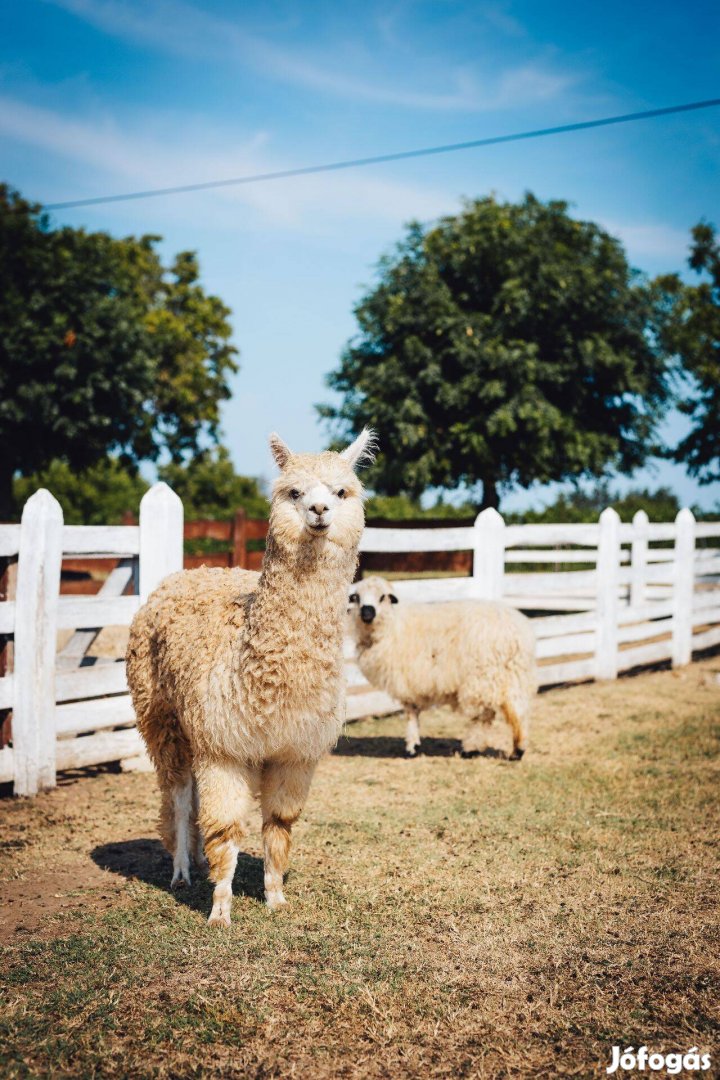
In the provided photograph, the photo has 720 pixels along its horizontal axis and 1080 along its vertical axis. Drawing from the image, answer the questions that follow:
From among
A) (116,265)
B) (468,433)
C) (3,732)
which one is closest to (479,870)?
(3,732)

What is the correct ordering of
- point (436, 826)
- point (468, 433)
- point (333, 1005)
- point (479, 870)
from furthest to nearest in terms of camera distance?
point (468, 433), point (436, 826), point (479, 870), point (333, 1005)

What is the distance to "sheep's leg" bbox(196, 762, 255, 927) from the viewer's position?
13.5 ft

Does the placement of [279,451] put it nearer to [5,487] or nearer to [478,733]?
[478,733]

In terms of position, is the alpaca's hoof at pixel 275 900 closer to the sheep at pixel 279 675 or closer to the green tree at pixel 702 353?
the sheep at pixel 279 675

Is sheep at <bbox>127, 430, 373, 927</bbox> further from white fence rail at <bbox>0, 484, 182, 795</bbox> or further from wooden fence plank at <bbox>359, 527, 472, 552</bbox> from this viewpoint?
wooden fence plank at <bbox>359, 527, 472, 552</bbox>

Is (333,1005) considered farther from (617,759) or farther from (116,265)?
(116,265)

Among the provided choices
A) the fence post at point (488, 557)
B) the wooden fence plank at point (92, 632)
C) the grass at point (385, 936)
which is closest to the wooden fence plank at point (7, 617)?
the wooden fence plank at point (92, 632)

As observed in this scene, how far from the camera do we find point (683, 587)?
45.9 ft

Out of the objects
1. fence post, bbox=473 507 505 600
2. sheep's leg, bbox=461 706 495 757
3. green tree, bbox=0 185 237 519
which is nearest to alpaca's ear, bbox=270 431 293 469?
sheep's leg, bbox=461 706 495 757

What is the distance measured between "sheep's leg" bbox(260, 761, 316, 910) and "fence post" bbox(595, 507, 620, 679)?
8019 millimetres

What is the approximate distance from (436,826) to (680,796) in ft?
6.24

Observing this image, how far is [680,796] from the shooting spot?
255 inches

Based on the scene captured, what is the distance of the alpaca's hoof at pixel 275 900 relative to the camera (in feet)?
14.3

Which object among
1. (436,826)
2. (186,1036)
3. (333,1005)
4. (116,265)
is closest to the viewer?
(186,1036)
